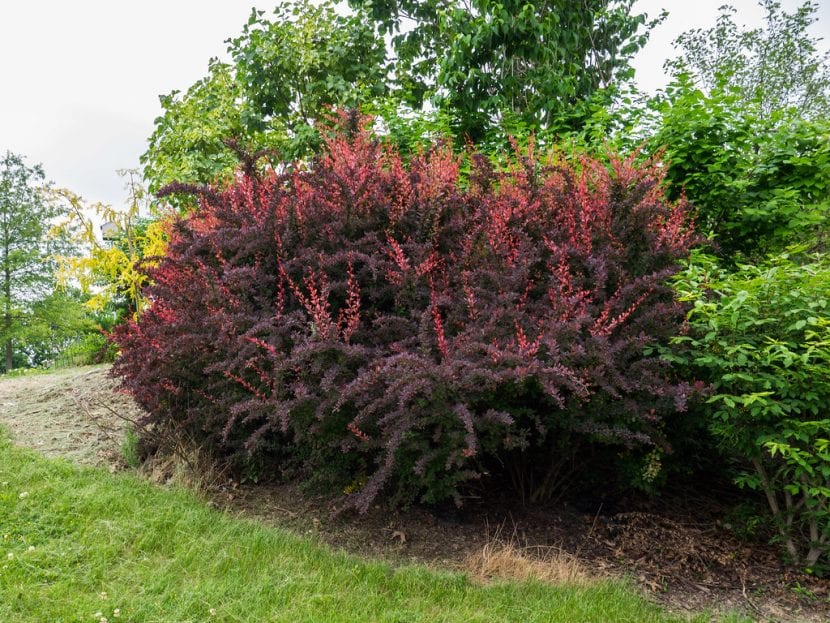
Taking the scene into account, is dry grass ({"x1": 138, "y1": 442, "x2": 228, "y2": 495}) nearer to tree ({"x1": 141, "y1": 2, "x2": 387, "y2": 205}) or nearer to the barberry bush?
the barberry bush

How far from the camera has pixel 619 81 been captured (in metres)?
8.16

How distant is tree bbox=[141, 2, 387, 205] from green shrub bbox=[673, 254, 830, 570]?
23.3ft

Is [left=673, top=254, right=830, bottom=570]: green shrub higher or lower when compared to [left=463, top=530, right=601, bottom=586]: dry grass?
higher

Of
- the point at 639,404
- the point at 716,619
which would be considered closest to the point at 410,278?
the point at 639,404

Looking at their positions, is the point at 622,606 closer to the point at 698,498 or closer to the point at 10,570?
the point at 698,498

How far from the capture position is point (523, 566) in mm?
3031

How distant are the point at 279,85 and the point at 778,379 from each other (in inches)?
353

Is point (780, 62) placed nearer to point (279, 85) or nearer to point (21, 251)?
point (279, 85)

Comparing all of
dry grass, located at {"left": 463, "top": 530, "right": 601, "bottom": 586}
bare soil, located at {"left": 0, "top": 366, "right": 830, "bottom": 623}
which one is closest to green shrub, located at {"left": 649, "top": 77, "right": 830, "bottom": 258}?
bare soil, located at {"left": 0, "top": 366, "right": 830, "bottom": 623}

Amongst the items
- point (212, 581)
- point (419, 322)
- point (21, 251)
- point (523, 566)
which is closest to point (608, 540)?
point (523, 566)

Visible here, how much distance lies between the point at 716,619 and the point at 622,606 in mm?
480

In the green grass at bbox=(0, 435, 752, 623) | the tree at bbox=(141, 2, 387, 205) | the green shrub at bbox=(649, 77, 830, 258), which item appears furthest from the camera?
the tree at bbox=(141, 2, 387, 205)

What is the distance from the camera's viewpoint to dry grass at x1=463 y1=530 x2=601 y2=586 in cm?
297

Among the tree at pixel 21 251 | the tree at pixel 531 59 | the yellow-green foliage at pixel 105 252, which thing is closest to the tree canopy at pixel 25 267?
the tree at pixel 21 251
